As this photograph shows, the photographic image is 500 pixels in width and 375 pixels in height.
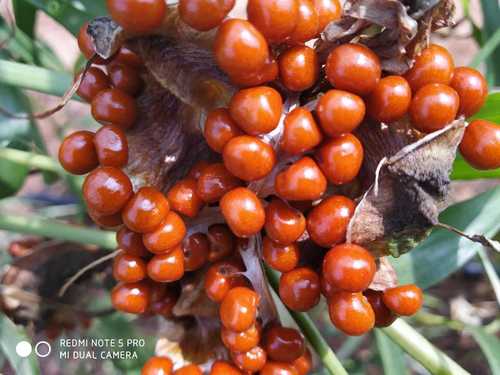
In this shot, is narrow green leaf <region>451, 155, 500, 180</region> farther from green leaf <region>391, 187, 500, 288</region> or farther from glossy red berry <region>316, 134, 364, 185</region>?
glossy red berry <region>316, 134, 364, 185</region>

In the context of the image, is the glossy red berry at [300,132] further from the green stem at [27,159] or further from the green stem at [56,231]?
the green stem at [27,159]

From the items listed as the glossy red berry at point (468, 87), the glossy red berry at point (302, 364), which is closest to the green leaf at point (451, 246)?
the glossy red berry at point (302, 364)

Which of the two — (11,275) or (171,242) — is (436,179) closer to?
(171,242)

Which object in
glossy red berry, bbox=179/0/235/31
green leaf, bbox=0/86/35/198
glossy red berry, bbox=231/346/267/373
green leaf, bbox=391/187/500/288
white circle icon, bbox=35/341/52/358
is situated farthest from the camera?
white circle icon, bbox=35/341/52/358

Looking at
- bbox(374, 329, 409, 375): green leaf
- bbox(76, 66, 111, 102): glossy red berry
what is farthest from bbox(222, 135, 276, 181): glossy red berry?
bbox(374, 329, 409, 375): green leaf

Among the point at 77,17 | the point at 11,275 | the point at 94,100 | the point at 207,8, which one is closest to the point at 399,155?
the point at 207,8
